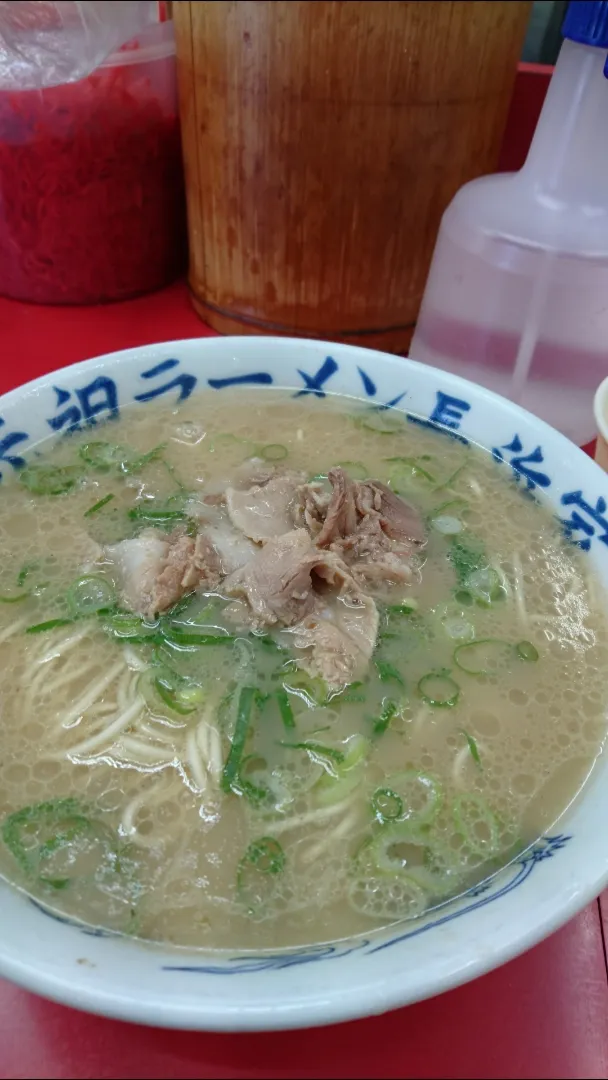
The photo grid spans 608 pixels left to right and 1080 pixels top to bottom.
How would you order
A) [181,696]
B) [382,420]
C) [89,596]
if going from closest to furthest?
[181,696] < [89,596] < [382,420]

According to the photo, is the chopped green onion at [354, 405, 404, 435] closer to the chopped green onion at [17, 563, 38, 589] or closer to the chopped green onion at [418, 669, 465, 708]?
the chopped green onion at [418, 669, 465, 708]

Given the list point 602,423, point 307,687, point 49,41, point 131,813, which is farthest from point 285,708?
point 49,41

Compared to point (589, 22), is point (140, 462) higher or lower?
lower

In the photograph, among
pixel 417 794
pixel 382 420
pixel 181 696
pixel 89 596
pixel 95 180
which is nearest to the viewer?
pixel 417 794

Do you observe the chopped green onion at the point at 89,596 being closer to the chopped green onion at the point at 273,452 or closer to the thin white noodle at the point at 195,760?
the thin white noodle at the point at 195,760

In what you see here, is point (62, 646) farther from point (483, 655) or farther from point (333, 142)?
point (333, 142)

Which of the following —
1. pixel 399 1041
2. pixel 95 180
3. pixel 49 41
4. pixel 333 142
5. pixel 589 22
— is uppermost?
pixel 589 22
